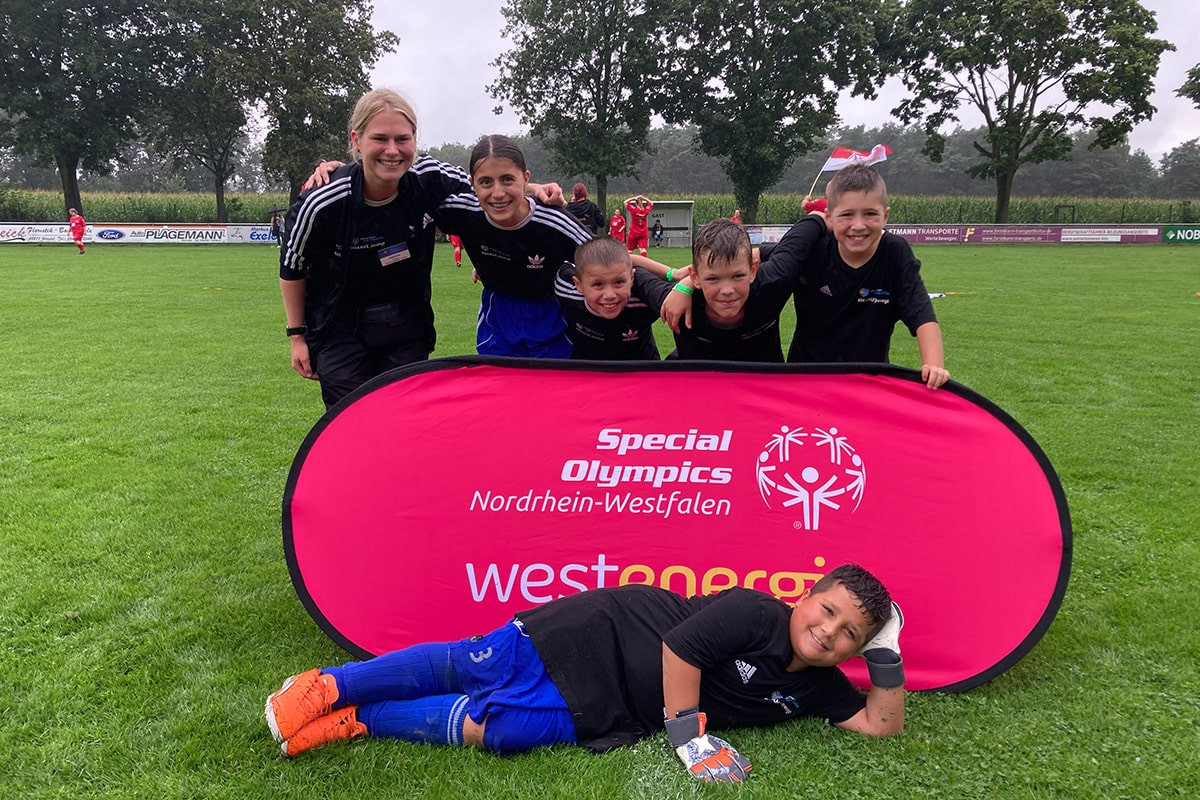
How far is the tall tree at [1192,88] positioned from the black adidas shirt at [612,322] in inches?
1969

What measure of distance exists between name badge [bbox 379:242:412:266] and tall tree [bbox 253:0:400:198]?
125 feet

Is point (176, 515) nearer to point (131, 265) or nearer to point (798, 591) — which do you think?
point (798, 591)

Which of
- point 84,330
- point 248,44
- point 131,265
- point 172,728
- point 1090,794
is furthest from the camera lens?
point 248,44

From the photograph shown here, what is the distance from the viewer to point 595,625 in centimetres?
241

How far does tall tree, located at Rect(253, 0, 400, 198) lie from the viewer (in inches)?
1491

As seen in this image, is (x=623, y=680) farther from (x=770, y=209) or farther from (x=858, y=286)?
(x=770, y=209)

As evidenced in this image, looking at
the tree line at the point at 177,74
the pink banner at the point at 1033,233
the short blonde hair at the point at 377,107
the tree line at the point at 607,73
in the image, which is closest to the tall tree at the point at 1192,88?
the tree line at the point at 607,73

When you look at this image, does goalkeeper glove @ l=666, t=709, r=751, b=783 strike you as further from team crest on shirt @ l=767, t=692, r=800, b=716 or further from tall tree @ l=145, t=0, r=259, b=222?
tall tree @ l=145, t=0, r=259, b=222

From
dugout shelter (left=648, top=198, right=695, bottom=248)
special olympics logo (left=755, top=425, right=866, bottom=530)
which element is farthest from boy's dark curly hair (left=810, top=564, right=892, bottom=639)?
dugout shelter (left=648, top=198, right=695, bottom=248)

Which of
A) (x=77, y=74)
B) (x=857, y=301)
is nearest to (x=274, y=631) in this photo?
(x=857, y=301)

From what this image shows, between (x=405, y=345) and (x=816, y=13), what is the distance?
43.2 meters

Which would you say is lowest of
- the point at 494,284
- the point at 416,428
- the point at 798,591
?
the point at 798,591

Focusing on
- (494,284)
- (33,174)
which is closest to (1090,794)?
(494,284)

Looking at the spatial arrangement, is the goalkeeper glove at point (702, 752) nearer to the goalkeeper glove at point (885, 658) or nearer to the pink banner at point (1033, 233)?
the goalkeeper glove at point (885, 658)
